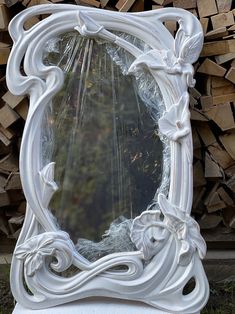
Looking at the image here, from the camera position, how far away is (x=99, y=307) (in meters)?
1.72

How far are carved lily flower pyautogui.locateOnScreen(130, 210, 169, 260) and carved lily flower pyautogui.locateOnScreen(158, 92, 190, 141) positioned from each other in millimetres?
238

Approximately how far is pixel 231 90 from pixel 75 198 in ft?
2.26

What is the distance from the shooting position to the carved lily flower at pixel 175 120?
1.75 m

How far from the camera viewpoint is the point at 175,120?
5.79 ft

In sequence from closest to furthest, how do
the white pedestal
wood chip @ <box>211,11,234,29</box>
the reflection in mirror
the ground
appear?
the white pedestal, the reflection in mirror, wood chip @ <box>211,11,234,29</box>, the ground

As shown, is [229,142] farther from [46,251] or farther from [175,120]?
[46,251]

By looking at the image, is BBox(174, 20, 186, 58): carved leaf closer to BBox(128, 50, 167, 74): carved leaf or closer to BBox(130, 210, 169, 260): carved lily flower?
BBox(128, 50, 167, 74): carved leaf

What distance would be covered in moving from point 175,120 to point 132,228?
35 cm

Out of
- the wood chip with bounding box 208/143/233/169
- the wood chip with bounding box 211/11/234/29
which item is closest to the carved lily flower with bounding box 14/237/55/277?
the wood chip with bounding box 208/143/233/169

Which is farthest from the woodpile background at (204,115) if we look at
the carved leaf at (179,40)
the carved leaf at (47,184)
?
the carved leaf at (47,184)

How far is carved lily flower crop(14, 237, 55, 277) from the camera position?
173 centimetres

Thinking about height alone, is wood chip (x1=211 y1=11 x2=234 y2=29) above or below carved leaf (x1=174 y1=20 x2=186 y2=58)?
below

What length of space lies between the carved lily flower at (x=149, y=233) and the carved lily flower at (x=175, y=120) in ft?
0.78

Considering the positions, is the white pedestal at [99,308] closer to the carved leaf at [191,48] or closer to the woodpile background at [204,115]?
the woodpile background at [204,115]
